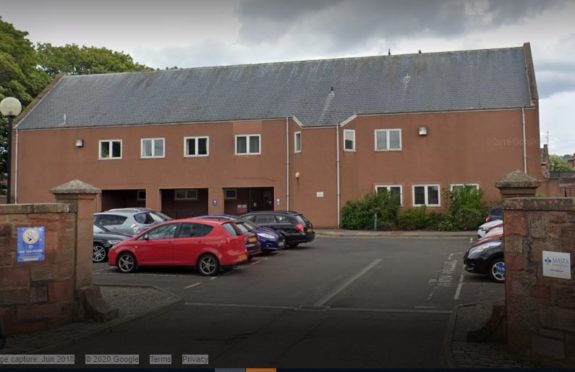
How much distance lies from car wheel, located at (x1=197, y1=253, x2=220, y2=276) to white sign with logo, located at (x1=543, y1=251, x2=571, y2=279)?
977 centimetres

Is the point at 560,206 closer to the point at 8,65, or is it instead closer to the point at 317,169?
the point at 317,169

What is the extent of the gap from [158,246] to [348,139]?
18.4 meters

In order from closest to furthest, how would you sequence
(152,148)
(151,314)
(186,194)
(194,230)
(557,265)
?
(557,265), (151,314), (194,230), (152,148), (186,194)

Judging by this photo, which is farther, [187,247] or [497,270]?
[187,247]

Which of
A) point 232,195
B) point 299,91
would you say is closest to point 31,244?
point 232,195

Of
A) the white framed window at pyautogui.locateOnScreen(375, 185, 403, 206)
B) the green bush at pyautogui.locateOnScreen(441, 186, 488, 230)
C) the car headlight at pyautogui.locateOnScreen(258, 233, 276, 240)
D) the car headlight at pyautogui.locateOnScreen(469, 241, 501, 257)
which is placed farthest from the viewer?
the white framed window at pyautogui.locateOnScreen(375, 185, 403, 206)

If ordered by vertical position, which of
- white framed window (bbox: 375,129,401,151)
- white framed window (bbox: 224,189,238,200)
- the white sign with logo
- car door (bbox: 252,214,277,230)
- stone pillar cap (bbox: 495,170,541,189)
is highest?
white framed window (bbox: 375,129,401,151)

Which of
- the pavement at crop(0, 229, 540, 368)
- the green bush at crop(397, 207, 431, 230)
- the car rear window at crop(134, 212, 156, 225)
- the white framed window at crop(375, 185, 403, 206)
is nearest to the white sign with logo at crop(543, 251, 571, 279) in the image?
the pavement at crop(0, 229, 540, 368)

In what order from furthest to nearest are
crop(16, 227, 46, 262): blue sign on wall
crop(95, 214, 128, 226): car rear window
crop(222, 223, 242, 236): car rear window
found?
crop(95, 214, 128, 226): car rear window → crop(222, 223, 242, 236): car rear window → crop(16, 227, 46, 262): blue sign on wall

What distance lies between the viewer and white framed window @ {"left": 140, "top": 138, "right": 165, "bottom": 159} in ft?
115

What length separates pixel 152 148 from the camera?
116 ft

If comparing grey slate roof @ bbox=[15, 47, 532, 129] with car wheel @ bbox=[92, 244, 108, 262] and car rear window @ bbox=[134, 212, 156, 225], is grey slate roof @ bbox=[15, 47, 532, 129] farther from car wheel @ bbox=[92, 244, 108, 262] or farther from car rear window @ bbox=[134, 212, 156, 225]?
car wheel @ bbox=[92, 244, 108, 262]

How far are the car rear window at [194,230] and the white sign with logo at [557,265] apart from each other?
9955mm

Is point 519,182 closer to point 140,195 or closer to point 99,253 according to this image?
point 99,253
